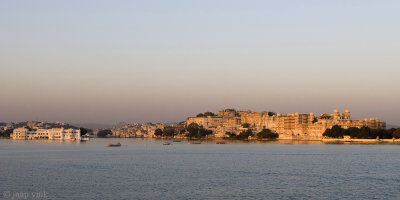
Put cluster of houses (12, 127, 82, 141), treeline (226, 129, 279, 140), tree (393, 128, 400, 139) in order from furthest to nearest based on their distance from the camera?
treeline (226, 129, 279, 140), cluster of houses (12, 127, 82, 141), tree (393, 128, 400, 139)

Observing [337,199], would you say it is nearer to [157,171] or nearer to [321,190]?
[321,190]

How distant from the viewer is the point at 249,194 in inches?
1284

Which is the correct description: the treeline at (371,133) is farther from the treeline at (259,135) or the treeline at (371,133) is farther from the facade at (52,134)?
the facade at (52,134)

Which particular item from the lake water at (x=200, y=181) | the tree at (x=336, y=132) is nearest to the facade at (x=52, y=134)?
the tree at (x=336, y=132)

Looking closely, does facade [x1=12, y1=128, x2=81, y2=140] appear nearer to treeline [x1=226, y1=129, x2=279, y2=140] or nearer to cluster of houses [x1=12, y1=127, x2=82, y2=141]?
cluster of houses [x1=12, y1=127, x2=82, y2=141]

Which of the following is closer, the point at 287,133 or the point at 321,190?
the point at 321,190

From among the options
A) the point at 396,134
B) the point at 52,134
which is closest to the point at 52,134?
the point at 52,134

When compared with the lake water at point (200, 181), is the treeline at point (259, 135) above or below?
above

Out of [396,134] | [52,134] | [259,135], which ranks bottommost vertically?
[52,134]

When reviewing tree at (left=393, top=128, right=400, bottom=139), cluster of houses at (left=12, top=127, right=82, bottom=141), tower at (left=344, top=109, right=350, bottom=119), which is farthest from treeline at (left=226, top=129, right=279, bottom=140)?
cluster of houses at (left=12, top=127, right=82, bottom=141)

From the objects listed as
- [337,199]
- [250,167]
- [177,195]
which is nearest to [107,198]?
[177,195]

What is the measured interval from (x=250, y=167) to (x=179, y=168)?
259 inches

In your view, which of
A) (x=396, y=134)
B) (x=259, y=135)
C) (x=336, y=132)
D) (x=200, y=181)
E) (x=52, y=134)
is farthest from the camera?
(x=259, y=135)

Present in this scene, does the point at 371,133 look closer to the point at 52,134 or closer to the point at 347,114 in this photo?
the point at 347,114
